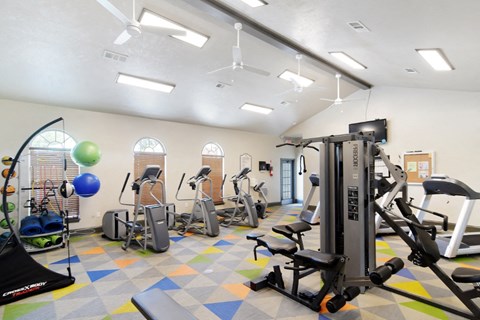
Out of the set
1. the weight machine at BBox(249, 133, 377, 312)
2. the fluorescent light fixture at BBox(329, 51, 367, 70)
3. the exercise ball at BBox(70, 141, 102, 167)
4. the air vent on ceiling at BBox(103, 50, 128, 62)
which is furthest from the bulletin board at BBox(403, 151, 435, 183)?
the exercise ball at BBox(70, 141, 102, 167)

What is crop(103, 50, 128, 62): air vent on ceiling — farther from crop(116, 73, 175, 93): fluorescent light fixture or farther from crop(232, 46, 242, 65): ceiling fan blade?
crop(232, 46, 242, 65): ceiling fan blade

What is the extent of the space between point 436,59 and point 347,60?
5.01 feet

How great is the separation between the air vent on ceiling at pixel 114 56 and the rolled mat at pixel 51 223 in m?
3.11

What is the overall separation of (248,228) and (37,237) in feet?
14.1

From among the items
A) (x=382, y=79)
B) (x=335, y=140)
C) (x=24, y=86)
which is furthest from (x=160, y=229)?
(x=382, y=79)

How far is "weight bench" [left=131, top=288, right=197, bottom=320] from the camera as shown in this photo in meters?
1.47

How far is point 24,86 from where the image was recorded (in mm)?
4812

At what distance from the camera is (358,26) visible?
12.0ft

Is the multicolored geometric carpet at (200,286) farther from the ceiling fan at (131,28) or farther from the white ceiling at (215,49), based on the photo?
the white ceiling at (215,49)

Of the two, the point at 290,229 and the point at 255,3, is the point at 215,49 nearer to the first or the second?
the point at 255,3

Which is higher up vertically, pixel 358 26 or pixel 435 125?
pixel 358 26

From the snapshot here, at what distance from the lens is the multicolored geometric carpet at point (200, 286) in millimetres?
2721

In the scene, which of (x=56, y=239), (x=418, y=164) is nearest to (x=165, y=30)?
(x=56, y=239)

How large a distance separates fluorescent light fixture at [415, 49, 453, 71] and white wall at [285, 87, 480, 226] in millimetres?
2016
